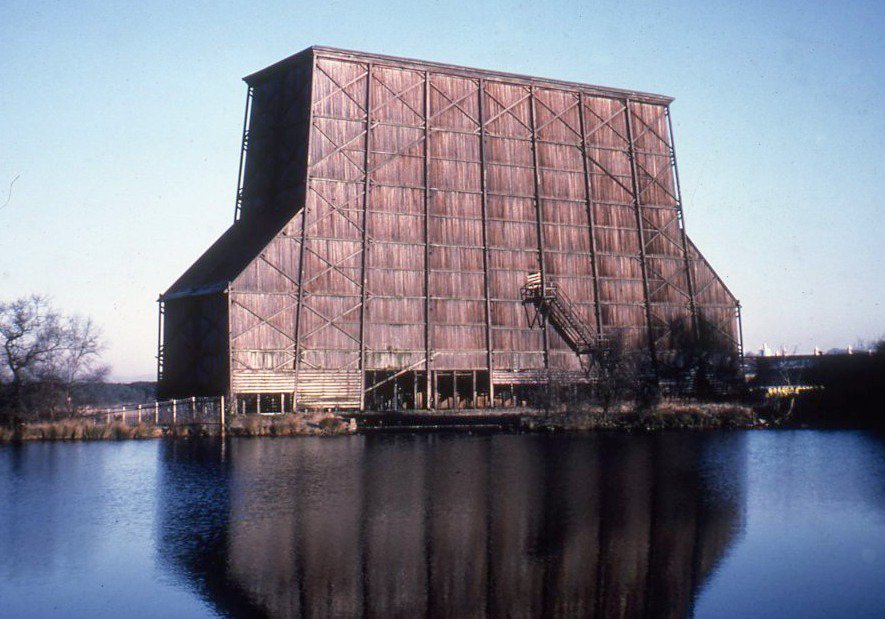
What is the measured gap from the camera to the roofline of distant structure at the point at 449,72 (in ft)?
169

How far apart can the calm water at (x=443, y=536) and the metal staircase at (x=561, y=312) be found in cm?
2403

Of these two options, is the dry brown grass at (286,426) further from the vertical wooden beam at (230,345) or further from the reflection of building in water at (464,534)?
the reflection of building in water at (464,534)

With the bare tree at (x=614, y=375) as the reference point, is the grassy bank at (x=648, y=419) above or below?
below

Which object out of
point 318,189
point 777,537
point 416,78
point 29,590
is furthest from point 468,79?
point 29,590

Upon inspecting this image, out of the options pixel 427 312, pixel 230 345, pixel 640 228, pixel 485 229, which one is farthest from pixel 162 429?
pixel 640 228

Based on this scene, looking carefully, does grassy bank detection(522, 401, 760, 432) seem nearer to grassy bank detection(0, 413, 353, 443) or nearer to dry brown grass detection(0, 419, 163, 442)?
grassy bank detection(0, 413, 353, 443)

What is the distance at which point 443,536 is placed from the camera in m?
17.5

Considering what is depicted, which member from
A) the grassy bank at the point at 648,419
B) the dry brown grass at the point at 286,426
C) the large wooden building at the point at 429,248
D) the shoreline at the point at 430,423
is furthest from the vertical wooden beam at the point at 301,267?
the grassy bank at the point at 648,419

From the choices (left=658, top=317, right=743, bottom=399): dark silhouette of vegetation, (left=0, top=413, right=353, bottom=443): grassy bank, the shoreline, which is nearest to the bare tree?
the shoreline

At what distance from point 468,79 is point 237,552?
4275cm

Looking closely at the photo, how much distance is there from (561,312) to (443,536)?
127 ft

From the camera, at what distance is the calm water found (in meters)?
13.5

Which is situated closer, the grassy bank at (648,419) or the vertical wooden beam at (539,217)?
the grassy bank at (648,419)

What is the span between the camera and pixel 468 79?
180ft
